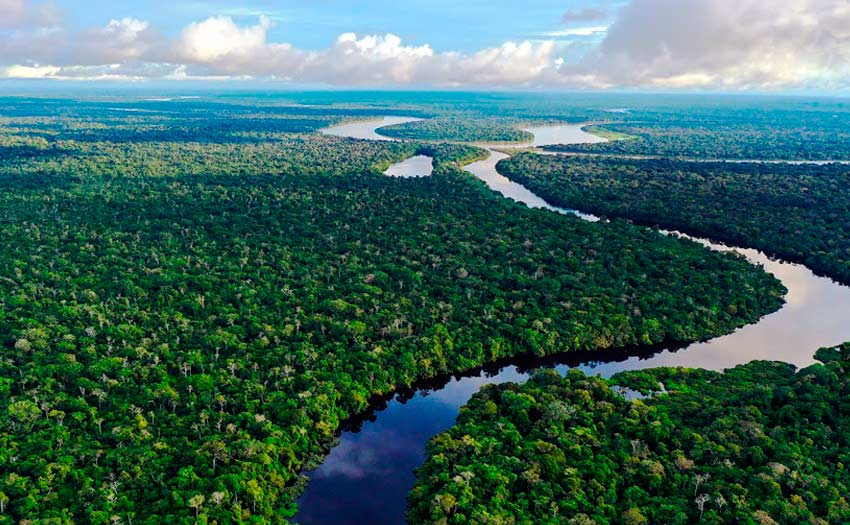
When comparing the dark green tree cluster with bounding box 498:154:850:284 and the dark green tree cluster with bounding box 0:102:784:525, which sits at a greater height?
the dark green tree cluster with bounding box 498:154:850:284

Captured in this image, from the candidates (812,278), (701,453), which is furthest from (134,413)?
(812,278)

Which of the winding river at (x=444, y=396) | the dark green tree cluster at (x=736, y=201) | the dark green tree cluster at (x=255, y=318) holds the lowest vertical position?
the winding river at (x=444, y=396)

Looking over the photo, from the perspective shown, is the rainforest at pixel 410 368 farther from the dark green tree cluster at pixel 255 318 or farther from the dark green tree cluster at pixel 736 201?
the dark green tree cluster at pixel 736 201

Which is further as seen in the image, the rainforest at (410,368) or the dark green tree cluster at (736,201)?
the dark green tree cluster at (736,201)

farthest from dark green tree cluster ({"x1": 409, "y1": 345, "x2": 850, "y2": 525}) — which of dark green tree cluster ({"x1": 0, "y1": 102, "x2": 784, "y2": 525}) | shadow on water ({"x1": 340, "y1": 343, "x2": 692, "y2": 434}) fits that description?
dark green tree cluster ({"x1": 0, "y1": 102, "x2": 784, "y2": 525})

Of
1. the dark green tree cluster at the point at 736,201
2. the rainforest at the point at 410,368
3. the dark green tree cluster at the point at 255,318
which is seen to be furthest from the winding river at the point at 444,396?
the dark green tree cluster at the point at 736,201

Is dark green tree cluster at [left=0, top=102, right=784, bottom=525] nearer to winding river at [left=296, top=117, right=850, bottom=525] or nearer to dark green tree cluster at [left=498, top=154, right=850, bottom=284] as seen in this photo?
winding river at [left=296, top=117, right=850, bottom=525]

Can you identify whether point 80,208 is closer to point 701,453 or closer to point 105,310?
point 105,310
